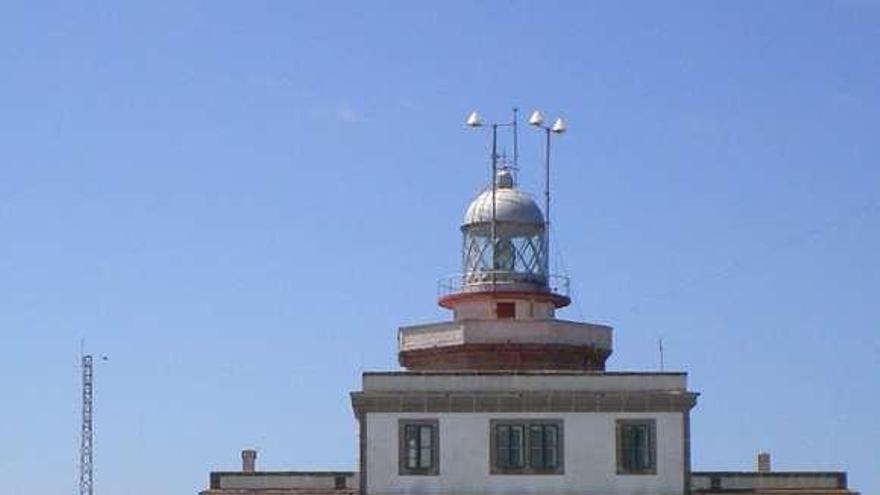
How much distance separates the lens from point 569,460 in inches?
2122

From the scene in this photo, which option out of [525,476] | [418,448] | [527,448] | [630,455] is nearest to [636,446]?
[630,455]

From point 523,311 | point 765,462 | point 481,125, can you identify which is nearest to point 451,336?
point 523,311

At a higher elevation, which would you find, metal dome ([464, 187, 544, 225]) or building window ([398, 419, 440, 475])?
metal dome ([464, 187, 544, 225])

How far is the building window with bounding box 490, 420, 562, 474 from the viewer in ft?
177

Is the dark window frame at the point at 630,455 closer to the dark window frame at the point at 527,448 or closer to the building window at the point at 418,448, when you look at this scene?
the dark window frame at the point at 527,448

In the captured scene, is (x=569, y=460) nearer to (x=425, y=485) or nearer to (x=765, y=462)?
(x=425, y=485)

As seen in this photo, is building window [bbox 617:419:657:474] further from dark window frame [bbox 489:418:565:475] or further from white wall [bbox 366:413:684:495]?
dark window frame [bbox 489:418:565:475]

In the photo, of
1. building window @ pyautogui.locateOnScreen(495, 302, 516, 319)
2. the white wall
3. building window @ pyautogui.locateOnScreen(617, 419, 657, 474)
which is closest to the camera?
the white wall

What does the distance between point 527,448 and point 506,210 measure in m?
8.15

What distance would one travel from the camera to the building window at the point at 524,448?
53.9m

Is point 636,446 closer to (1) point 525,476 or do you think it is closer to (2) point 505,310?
(1) point 525,476

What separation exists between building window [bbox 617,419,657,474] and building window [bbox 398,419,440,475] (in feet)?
14.6

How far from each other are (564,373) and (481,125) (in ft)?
28.7

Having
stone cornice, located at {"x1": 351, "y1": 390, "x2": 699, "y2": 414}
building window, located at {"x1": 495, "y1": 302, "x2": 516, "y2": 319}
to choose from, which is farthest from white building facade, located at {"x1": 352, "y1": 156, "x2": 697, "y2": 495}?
building window, located at {"x1": 495, "y1": 302, "x2": 516, "y2": 319}
